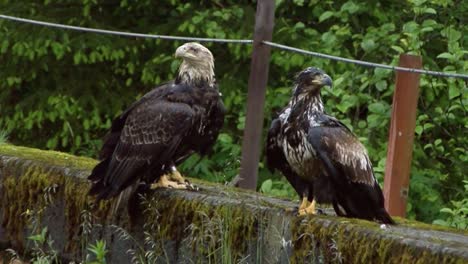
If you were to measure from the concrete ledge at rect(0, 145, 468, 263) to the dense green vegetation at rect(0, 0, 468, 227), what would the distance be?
5.87ft

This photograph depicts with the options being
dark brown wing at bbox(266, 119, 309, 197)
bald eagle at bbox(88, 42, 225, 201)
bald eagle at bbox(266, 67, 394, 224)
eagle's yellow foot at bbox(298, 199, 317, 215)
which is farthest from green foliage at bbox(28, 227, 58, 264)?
eagle's yellow foot at bbox(298, 199, 317, 215)

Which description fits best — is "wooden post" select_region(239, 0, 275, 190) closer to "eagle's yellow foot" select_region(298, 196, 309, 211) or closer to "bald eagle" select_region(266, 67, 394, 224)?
"bald eagle" select_region(266, 67, 394, 224)

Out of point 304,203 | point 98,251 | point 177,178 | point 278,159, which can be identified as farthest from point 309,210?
point 177,178

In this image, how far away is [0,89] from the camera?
43.4 feet

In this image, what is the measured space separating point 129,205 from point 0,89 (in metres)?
6.33

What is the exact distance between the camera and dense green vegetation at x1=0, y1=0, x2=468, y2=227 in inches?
392

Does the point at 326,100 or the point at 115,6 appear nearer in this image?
the point at 326,100

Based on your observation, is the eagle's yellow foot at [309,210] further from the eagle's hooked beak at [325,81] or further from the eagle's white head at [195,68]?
the eagle's white head at [195,68]

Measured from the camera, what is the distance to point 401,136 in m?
7.04

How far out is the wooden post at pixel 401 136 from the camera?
22.9ft

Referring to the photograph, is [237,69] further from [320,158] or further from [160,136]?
[320,158]

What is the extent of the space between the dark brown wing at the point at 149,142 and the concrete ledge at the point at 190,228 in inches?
7.6

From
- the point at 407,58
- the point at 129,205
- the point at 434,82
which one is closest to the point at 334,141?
the point at 407,58

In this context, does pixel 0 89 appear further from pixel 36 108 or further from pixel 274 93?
pixel 274 93
